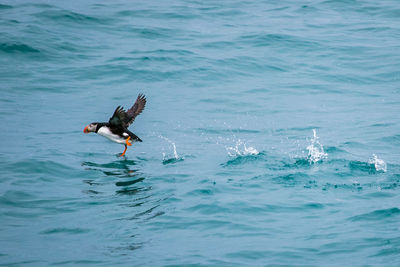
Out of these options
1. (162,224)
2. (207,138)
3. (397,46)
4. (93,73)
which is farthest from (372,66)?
(162,224)

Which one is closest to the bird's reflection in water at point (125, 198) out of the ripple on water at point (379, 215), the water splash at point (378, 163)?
the ripple on water at point (379, 215)

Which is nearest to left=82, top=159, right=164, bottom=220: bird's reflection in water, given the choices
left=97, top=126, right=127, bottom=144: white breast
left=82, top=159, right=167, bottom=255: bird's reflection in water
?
left=82, top=159, right=167, bottom=255: bird's reflection in water

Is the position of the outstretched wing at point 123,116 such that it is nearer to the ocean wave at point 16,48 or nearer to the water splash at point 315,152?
the water splash at point 315,152

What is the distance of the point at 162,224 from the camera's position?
8.40m

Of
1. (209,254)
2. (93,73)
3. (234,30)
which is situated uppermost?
(234,30)

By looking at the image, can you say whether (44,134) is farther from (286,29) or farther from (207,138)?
(286,29)

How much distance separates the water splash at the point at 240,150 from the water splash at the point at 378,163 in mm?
2295

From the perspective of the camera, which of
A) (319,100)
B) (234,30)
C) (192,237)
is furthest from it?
(234,30)

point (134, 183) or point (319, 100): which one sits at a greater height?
point (319, 100)

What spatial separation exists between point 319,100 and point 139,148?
5.63 metres

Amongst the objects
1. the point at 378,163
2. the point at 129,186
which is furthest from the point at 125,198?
the point at 378,163

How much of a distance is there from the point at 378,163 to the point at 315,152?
130 cm

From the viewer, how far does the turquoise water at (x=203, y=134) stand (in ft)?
26.0

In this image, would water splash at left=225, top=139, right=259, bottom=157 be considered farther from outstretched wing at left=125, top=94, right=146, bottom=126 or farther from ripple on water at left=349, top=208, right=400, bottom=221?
ripple on water at left=349, top=208, right=400, bottom=221
